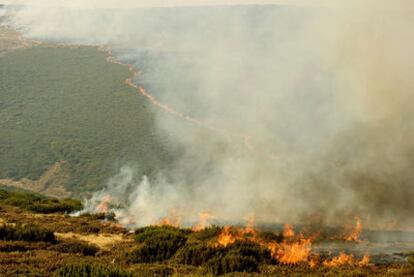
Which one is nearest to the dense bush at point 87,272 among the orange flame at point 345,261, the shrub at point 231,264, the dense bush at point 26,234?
the shrub at point 231,264

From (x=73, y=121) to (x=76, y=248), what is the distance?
247 ft

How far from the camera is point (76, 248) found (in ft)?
68.6

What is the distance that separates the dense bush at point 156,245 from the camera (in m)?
20.1

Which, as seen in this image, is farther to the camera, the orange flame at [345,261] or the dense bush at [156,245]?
the orange flame at [345,261]

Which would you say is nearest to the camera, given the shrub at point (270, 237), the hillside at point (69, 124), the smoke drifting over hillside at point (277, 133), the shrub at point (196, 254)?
the shrub at point (196, 254)

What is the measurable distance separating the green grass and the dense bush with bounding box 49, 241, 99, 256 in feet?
160

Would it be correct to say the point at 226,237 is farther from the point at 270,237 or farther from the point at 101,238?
the point at 101,238

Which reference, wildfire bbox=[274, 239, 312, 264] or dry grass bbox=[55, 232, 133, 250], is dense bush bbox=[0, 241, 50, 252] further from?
wildfire bbox=[274, 239, 312, 264]

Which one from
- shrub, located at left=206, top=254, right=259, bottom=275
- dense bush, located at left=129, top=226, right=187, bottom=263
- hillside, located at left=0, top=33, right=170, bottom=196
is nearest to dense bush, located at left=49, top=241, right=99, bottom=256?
dense bush, located at left=129, top=226, right=187, bottom=263

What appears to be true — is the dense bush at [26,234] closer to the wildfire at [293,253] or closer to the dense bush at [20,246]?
the dense bush at [20,246]

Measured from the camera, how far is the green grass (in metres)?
75.9

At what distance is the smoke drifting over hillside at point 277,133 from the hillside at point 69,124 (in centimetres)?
474

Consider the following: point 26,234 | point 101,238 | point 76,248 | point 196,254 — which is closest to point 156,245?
point 196,254

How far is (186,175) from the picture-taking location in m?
67.8
